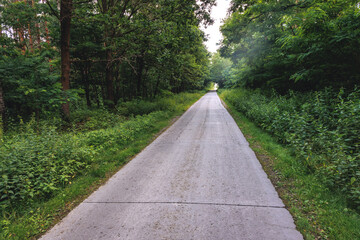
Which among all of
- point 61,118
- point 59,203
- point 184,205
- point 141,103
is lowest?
point 59,203

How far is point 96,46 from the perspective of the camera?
11.3m

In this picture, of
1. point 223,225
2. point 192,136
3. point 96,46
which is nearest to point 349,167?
point 223,225

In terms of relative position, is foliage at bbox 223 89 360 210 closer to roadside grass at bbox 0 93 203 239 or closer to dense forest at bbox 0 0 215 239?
roadside grass at bbox 0 93 203 239

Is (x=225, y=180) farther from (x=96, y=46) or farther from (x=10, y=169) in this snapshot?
(x=96, y=46)

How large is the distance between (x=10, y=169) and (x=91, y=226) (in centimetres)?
207

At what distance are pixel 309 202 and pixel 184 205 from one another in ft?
7.32

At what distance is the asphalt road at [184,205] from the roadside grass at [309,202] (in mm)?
186

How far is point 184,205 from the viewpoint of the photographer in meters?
3.11

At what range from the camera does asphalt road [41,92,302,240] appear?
2525 millimetres

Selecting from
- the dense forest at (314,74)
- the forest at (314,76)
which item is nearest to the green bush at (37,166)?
the forest at (314,76)

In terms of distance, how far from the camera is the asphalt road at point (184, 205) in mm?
2525

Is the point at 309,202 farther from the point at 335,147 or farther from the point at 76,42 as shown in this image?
the point at 76,42

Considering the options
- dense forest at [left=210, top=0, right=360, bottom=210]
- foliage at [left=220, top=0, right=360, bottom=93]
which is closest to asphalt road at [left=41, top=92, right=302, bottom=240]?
dense forest at [left=210, top=0, right=360, bottom=210]

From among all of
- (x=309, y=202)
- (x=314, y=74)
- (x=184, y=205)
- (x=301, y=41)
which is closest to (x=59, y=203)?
(x=184, y=205)
